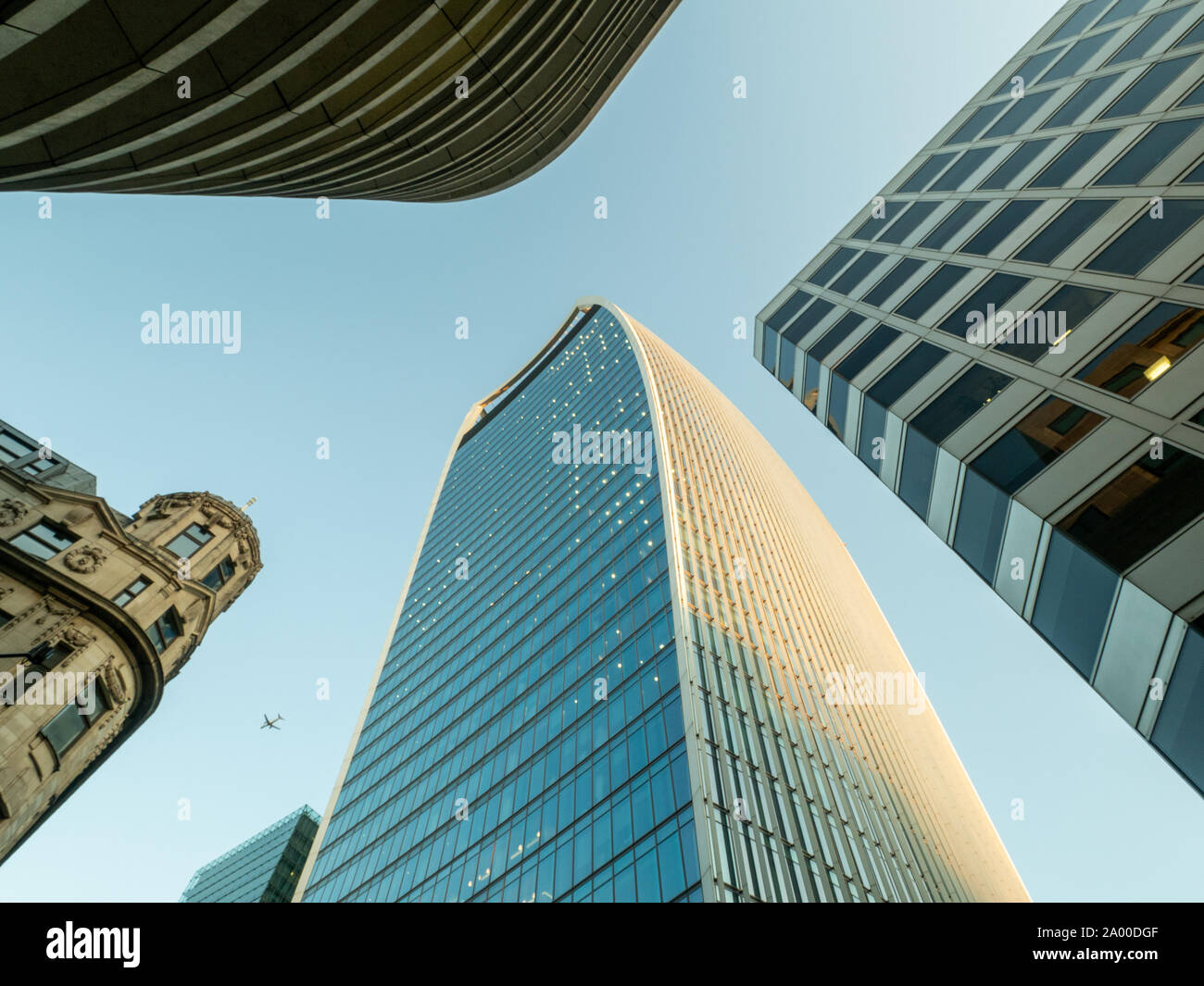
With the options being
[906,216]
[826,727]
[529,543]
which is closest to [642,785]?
[826,727]

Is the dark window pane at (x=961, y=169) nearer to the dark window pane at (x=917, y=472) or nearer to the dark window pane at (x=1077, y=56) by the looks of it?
the dark window pane at (x=1077, y=56)

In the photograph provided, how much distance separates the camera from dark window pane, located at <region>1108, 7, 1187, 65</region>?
1527 centimetres

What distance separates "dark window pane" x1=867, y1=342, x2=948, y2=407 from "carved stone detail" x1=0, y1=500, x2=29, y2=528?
1145 inches

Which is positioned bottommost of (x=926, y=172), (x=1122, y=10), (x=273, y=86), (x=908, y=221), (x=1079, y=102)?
(x=908, y=221)

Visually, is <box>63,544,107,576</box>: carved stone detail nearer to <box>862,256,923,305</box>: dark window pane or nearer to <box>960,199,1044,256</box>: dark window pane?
<box>862,256,923,305</box>: dark window pane

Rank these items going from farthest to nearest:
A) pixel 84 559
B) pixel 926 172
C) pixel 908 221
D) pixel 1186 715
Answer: pixel 84 559 → pixel 926 172 → pixel 908 221 → pixel 1186 715

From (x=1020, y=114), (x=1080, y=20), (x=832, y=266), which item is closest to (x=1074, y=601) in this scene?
(x=832, y=266)

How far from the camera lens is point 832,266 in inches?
890

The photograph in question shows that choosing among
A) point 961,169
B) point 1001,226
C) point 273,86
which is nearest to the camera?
point 273,86

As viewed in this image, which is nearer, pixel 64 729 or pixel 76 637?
pixel 64 729

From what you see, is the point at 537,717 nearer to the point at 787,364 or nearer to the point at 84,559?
the point at 84,559

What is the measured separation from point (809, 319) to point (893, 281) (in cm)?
368

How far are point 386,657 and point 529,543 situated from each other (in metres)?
24.0
